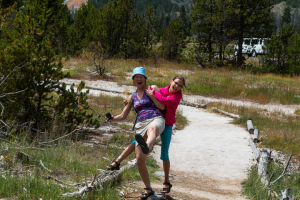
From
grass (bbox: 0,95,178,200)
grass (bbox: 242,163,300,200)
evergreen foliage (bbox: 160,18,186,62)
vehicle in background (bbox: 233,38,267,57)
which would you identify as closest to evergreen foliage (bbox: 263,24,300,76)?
vehicle in background (bbox: 233,38,267,57)

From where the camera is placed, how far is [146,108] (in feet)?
13.8

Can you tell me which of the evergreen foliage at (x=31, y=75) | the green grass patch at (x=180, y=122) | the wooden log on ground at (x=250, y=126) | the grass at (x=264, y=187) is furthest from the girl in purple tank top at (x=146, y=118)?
the wooden log on ground at (x=250, y=126)

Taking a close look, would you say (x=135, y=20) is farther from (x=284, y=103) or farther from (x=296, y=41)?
Result: (x=284, y=103)

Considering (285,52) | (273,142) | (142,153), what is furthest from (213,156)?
(285,52)

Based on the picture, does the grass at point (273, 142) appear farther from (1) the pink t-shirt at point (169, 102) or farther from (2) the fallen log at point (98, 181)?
(2) the fallen log at point (98, 181)

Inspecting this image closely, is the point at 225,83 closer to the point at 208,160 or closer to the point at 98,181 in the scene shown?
the point at 208,160

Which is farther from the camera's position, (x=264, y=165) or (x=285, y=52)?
(x=285, y=52)

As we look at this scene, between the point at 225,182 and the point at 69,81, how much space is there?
557 inches

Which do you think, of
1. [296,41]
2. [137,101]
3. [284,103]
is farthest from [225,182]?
[296,41]

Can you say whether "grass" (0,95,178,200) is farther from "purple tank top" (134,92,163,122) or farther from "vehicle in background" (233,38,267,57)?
"vehicle in background" (233,38,267,57)

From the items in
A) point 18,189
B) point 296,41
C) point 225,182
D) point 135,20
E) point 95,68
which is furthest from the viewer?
point 135,20

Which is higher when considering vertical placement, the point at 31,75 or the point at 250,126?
the point at 31,75

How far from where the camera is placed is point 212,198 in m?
5.05

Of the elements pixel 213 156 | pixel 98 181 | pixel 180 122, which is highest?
pixel 98 181
